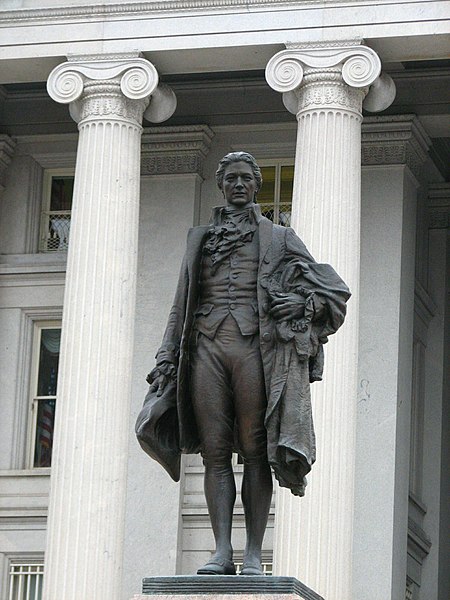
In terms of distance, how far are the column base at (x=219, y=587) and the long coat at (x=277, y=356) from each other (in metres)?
0.87

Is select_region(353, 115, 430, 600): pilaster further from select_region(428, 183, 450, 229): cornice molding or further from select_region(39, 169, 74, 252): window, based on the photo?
select_region(39, 169, 74, 252): window

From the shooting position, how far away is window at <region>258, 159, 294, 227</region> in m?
32.6

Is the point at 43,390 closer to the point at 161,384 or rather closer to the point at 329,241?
the point at 329,241

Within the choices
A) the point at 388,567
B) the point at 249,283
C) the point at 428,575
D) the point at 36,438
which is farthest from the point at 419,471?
the point at 249,283

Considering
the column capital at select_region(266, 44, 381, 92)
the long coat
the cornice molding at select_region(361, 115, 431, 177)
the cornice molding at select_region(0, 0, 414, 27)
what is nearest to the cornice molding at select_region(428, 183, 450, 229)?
the cornice molding at select_region(361, 115, 431, 177)

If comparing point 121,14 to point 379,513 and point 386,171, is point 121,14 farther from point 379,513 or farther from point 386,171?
point 379,513

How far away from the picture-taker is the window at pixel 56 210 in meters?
33.9

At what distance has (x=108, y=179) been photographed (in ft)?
90.0

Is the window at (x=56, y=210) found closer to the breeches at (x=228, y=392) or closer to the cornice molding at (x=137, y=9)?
the cornice molding at (x=137, y=9)

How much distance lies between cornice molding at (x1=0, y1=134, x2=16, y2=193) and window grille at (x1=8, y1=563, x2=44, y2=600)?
21.0 feet

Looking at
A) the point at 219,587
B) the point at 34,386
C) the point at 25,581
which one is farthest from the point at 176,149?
the point at 219,587

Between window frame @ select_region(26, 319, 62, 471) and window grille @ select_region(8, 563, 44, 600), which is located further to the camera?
window frame @ select_region(26, 319, 62, 471)

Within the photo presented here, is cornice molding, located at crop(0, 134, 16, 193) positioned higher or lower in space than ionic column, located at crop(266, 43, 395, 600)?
higher

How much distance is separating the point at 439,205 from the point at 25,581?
9.43 m
